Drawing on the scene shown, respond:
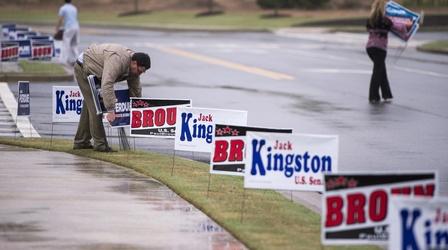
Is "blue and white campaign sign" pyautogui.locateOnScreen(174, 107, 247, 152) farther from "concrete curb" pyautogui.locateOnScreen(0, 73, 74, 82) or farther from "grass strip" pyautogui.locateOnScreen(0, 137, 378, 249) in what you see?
"concrete curb" pyautogui.locateOnScreen(0, 73, 74, 82)

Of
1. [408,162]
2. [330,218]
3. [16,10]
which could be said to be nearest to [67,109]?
[408,162]

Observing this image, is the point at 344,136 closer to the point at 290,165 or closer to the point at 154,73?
the point at 290,165

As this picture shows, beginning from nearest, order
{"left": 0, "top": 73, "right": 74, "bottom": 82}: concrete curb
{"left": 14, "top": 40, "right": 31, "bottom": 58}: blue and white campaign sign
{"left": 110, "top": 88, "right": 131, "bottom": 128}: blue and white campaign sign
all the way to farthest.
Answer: {"left": 110, "top": 88, "right": 131, "bottom": 128}: blue and white campaign sign, {"left": 0, "top": 73, "right": 74, "bottom": 82}: concrete curb, {"left": 14, "top": 40, "right": 31, "bottom": 58}: blue and white campaign sign

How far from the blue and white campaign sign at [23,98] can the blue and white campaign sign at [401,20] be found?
35.7ft

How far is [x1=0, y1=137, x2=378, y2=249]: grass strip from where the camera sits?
9.91 meters

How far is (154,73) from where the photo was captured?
31547 millimetres

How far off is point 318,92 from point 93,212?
1587 centimetres

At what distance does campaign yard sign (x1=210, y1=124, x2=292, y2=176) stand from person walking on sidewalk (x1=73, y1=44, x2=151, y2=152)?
9.27ft

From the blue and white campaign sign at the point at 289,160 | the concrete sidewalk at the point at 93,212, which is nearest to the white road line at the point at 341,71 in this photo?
the concrete sidewalk at the point at 93,212

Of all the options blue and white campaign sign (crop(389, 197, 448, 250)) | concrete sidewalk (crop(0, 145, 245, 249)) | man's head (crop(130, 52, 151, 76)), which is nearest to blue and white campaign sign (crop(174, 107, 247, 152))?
concrete sidewalk (crop(0, 145, 245, 249))

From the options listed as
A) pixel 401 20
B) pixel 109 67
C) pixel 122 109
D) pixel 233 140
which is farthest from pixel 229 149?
pixel 401 20

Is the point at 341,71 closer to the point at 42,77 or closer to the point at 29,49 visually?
the point at 29,49

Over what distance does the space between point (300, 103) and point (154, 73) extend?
850cm

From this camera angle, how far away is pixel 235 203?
11.7 meters
